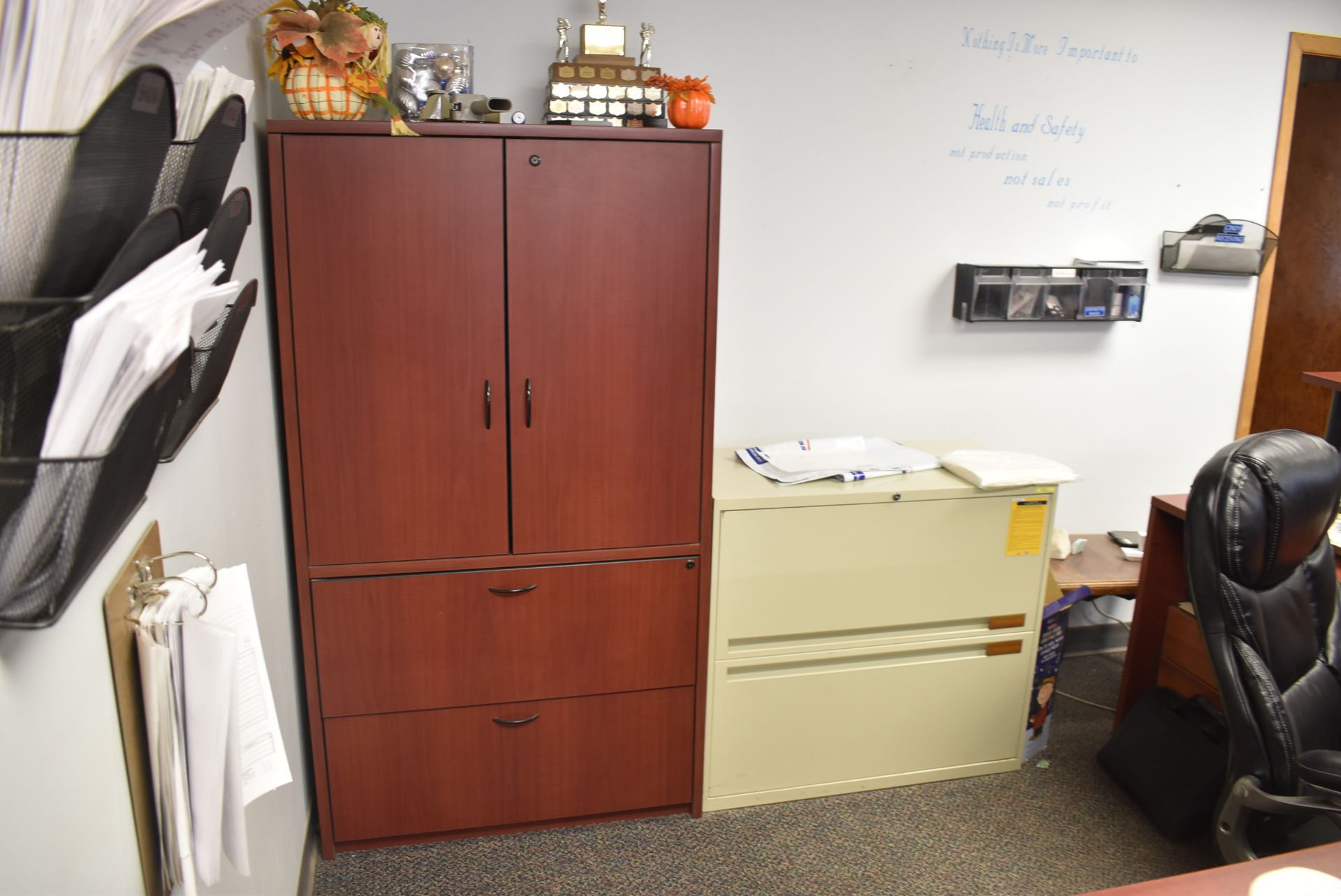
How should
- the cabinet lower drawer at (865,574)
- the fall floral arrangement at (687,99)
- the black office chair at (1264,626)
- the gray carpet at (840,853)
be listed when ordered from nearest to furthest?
the black office chair at (1264,626) → the fall floral arrangement at (687,99) → the gray carpet at (840,853) → the cabinet lower drawer at (865,574)

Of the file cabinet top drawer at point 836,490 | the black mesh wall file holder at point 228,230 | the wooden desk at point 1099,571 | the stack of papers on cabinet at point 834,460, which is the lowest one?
the wooden desk at point 1099,571

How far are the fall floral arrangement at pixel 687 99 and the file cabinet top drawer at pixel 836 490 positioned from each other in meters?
0.87

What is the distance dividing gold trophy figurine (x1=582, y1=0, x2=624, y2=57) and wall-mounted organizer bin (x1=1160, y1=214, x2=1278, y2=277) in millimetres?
1896

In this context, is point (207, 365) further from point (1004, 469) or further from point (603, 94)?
point (1004, 469)

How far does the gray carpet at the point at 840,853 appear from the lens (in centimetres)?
212

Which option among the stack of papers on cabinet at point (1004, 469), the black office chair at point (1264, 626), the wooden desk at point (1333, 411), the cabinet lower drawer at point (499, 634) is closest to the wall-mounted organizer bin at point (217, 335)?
the cabinet lower drawer at point (499, 634)

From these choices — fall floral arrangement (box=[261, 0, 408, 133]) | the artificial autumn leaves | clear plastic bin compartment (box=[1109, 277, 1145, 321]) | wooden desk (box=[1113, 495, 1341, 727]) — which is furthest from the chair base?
the artificial autumn leaves

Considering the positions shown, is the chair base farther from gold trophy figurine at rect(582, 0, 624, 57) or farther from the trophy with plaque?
gold trophy figurine at rect(582, 0, 624, 57)

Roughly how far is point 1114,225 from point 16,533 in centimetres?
301

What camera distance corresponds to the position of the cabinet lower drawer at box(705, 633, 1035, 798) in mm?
2328

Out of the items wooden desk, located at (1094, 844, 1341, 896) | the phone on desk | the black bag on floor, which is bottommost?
the black bag on floor

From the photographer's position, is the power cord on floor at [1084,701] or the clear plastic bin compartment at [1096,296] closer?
the clear plastic bin compartment at [1096,296]

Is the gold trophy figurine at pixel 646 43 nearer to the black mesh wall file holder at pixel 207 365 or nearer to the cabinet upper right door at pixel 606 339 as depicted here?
the cabinet upper right door at pixel 606 339

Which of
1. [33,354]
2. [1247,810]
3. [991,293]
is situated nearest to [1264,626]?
[1247,810]
